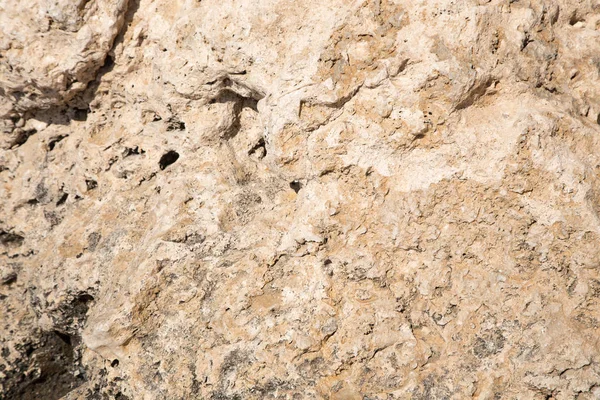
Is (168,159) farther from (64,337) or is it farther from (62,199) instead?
(64,337)

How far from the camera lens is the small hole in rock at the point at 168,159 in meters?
2.33

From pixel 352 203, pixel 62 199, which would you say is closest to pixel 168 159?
pixel 62 199

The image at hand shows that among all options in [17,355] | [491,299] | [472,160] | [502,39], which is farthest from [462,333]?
[17,355]

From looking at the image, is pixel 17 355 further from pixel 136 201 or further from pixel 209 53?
pixel 209 53

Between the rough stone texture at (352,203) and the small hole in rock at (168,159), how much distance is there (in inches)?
3.4

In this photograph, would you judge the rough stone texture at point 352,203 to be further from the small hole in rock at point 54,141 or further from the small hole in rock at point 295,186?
the small hole in rock at point 54,141

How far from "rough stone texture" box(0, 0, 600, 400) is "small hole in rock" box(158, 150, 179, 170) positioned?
0.28 feet

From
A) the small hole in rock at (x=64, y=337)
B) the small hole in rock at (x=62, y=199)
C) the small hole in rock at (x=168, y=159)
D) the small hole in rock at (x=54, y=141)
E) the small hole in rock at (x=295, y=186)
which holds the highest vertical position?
the small hole in rock at (x=54, y=141)

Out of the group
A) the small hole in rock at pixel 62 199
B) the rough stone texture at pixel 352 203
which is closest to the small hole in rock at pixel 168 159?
the rough stone texture at pixel 352 203

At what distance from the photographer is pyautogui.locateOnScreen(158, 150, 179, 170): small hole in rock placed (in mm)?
2330

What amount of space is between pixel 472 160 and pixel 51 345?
2.05 meters

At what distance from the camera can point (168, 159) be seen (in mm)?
2355

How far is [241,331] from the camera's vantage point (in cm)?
Answer: 193

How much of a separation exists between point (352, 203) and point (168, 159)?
915 mm
